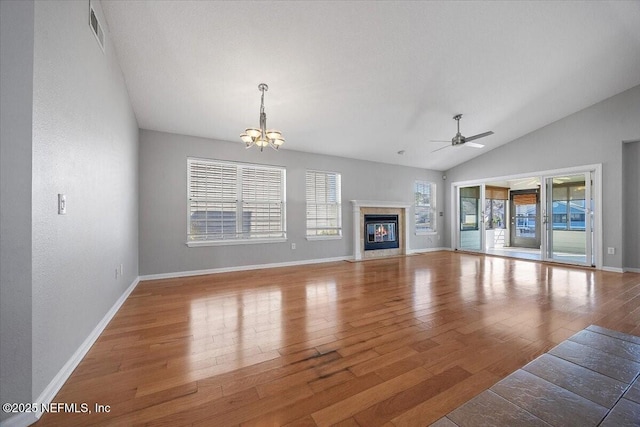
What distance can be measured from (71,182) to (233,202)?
324 centimetres

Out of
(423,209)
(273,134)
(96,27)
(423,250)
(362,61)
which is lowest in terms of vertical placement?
(423,250)

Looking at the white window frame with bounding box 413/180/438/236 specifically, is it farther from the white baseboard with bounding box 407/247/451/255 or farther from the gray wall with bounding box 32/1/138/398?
the gray wall with bounding box 32/1/138/398

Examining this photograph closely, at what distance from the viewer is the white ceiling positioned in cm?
259

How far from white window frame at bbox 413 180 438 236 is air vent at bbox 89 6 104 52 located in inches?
289

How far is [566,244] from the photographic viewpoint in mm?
5727

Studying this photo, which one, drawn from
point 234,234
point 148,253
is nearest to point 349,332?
point 234,234

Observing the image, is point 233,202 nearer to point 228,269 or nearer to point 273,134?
point 228,269

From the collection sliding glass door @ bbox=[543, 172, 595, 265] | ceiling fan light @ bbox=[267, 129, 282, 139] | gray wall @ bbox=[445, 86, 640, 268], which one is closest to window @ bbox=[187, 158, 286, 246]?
ceiling fan light @ bbox=[267, 129, 282, 139]

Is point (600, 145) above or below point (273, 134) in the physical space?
above

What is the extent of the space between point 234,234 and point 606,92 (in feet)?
25.9

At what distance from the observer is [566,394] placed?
1493 millimetres

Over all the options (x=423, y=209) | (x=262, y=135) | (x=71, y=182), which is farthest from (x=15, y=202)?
(x=423, y=209)

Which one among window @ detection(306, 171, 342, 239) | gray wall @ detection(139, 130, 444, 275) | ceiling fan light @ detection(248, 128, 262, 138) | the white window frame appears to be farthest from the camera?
the white window frame

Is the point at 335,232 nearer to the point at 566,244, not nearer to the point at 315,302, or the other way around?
the point at 315,302
